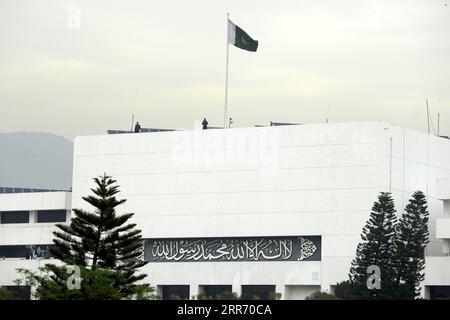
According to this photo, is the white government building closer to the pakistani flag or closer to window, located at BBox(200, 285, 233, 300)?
window, located at BBox(200, 285, 233, 300)

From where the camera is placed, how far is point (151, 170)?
72.8 m

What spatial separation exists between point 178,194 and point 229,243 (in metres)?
3.92

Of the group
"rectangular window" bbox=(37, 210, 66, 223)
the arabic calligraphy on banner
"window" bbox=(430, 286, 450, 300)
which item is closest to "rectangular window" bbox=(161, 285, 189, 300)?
the arabic calligraphy on banner

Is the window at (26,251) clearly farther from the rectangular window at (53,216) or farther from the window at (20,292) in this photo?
the window at (20,292)

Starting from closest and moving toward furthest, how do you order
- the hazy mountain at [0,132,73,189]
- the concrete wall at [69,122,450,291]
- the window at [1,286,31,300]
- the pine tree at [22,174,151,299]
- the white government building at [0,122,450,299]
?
the pine tree at [22,174,151,299], the window at [1,286,31,300], the white government building at [0,122,450,299], the concrete wall at [69,122,450,291], the hazy mountain at [0,132,73,189]

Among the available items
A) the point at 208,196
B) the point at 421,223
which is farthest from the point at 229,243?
the point at 421,223

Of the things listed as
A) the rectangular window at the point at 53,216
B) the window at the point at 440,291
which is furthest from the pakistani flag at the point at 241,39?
the window at the point at 440,291

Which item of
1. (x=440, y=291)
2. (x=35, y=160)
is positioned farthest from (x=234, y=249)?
(x=35, y=160)

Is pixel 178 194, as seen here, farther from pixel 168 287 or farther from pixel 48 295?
pixel 48 295

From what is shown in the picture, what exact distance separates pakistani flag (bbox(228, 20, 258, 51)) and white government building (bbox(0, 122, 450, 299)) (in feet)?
14.5

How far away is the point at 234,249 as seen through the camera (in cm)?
7056

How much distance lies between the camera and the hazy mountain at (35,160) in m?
73.3

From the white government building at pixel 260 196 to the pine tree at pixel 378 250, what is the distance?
202 centimetres

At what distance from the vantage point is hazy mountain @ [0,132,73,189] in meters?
73.3
